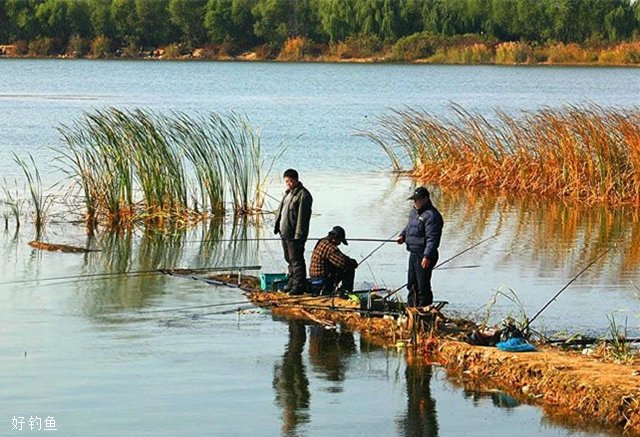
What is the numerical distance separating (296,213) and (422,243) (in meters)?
1.92

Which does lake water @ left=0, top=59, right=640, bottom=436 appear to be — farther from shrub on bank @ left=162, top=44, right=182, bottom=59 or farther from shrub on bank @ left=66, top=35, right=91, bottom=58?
shrub on bank @ left=66, top=35, right=91, bottom=58

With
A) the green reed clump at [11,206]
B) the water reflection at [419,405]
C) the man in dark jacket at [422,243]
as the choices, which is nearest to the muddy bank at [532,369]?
the water reflection at [419,405]

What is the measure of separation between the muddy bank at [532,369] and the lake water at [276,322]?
232 millimetres

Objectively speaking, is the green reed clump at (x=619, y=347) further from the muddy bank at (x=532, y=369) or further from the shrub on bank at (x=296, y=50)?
the shrub on bank at (x=296, y=50)

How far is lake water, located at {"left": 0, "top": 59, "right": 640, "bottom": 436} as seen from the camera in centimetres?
1133

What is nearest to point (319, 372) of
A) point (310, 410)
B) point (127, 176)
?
point (310, 410)

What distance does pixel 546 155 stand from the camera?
84.1 feet

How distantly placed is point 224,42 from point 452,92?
→ 3917cm

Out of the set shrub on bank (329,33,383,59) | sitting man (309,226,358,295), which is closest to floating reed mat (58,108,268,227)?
sitting man (309,226,358,295)

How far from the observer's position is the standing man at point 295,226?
1540 cm

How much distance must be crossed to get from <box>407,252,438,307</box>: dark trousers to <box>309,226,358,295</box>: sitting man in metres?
1.17

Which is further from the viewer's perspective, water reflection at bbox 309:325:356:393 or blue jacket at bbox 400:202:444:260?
blue jacket at bbox 400:202:444:260

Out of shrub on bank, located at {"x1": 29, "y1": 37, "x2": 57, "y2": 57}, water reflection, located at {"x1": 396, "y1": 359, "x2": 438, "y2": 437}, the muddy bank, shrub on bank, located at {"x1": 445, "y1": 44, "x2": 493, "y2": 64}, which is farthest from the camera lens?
shrub on bank, located at {"x1": 29, "y1": 37, "x2": 57, "y2": 57}

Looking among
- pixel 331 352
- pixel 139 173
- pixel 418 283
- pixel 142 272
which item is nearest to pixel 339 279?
pixel 418 283
